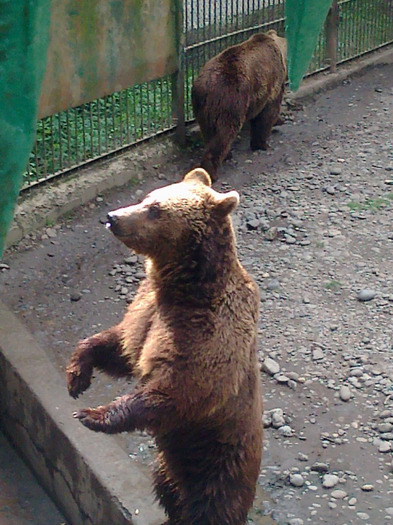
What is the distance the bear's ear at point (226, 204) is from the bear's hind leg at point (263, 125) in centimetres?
466

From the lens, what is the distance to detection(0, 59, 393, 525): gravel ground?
3.84 meters

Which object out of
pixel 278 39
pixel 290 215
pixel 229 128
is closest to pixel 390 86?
pixel 278 39

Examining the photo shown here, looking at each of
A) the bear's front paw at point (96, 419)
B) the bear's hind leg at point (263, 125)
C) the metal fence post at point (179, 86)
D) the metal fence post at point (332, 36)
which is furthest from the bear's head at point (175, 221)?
the metal fence post at point (332, 36)

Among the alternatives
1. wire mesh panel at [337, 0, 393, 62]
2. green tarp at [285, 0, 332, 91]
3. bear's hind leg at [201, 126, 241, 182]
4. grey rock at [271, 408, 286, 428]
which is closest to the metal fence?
wire mesh panel at [337, 0, 393, 62]

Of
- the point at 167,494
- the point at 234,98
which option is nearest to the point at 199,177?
the point at 167,494

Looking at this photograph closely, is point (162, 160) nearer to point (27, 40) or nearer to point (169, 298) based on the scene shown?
point (169, 298)

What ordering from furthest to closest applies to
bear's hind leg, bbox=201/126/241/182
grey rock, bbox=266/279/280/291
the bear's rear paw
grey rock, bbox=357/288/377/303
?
the bear's rear paw
bear's hind leg, bbox=201/126/241/182
grey rock, bbox=266/279/280/291
grey rock, bbox=357/288/377/303

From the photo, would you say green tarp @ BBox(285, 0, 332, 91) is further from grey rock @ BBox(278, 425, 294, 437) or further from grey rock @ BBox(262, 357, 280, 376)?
grey rock @ BBox(262, 357, 280, 376)

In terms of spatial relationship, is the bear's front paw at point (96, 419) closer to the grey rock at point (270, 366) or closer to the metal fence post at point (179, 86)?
the grey rock at point (270, 366)

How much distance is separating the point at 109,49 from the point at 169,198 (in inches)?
132

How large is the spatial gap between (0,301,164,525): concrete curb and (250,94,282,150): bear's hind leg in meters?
3.51

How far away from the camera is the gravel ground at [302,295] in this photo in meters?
3.84

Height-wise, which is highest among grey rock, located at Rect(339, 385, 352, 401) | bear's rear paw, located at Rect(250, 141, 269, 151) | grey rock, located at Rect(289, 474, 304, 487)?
grey rock, located at Rect(289, 474, 304, 487)

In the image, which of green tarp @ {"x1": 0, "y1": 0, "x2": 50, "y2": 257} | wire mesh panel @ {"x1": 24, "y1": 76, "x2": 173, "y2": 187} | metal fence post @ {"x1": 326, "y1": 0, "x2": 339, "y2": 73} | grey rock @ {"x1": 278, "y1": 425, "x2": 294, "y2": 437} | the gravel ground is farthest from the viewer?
metal fence post @ {"x1": 326, "y1": 0, "x2": 339, "y2": 73}
